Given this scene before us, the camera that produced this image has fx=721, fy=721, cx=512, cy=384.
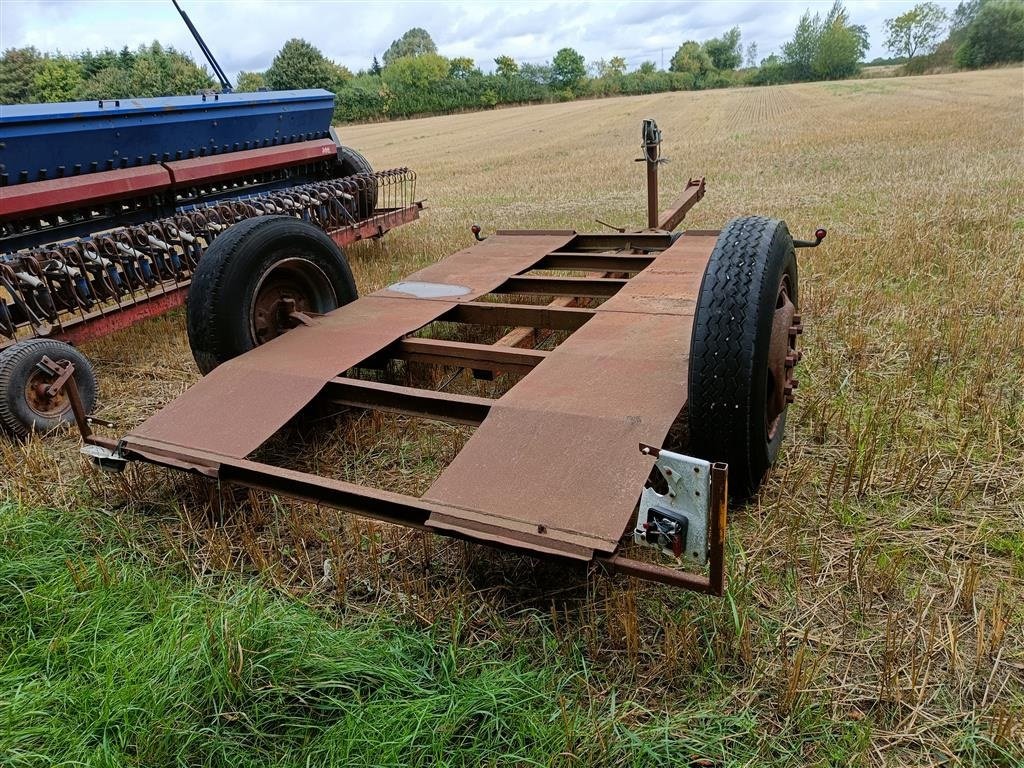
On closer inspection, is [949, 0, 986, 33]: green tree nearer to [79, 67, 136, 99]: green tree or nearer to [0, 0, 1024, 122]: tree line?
[0, 0, 1024, 122]: tree line

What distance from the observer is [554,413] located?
8.43 feet

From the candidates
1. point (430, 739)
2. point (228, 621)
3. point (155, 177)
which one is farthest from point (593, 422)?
point (155, 177)

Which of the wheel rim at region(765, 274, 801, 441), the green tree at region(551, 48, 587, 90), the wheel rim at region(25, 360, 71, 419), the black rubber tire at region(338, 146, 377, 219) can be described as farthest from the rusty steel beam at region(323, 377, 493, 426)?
the green tree at region(551, 48, 587, 90)

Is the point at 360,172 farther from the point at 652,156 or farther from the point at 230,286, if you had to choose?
the point at 230,286

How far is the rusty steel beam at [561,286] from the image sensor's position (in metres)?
4.31

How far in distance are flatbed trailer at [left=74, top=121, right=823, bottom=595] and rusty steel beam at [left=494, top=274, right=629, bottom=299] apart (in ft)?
0.80

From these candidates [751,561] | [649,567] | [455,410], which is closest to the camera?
[649,567]

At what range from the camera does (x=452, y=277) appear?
14.9ft

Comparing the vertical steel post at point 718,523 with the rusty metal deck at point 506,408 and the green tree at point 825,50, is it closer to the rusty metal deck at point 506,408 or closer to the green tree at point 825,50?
the rusty metal deck at point 506,408

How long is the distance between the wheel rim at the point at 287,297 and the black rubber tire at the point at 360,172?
3420 millimetres

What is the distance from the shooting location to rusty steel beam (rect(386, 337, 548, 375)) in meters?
3.19

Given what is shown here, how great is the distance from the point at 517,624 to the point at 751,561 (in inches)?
32.9

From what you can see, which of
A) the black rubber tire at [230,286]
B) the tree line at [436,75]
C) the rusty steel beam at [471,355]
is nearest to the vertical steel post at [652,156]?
the rusty steel beam at [471,355]

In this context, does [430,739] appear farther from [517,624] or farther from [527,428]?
[527,428]
